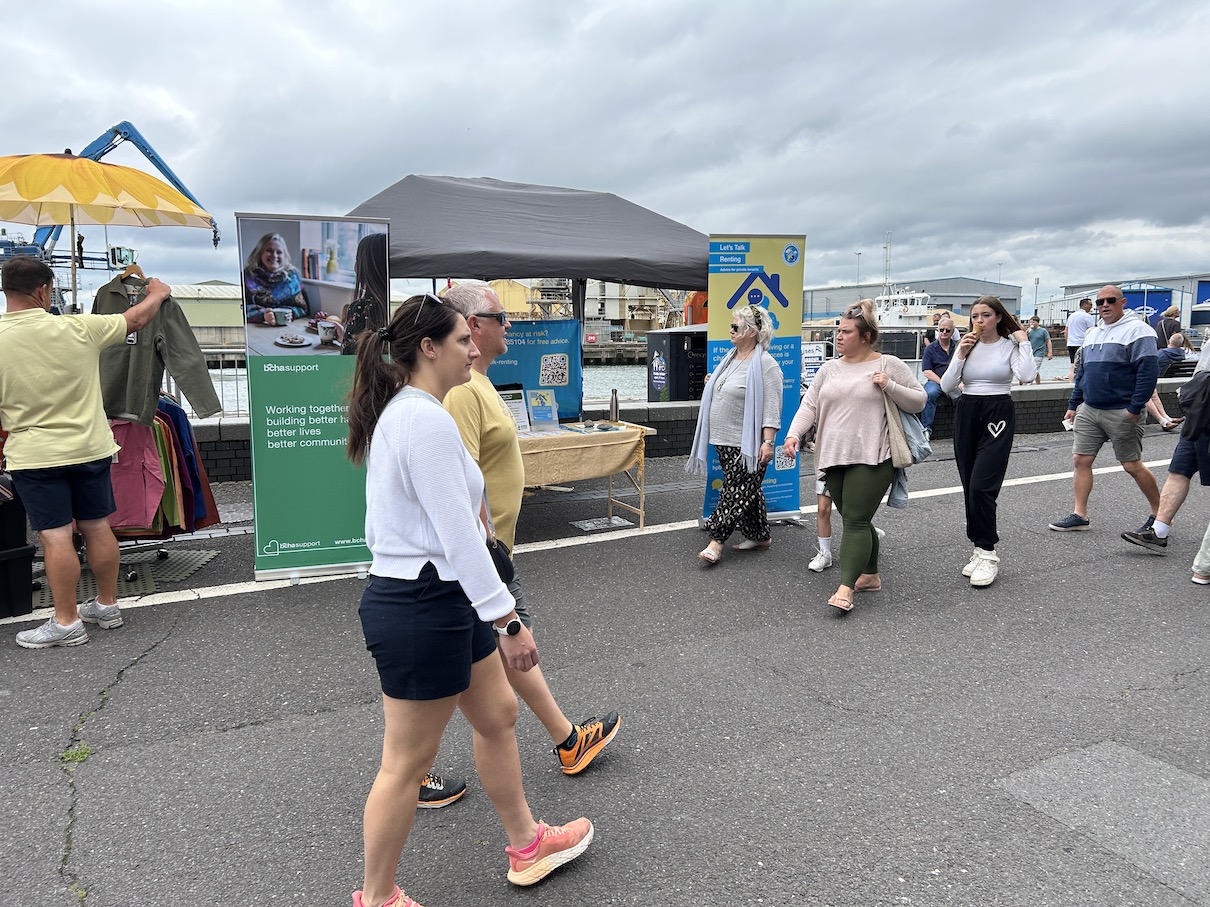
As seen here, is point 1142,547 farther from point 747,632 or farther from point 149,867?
point 149,867

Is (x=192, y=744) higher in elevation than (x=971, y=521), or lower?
lower

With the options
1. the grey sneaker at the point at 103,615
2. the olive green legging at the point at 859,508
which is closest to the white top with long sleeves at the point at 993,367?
the olive green legging at the point at 859,508

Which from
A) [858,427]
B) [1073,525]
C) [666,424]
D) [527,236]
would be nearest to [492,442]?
[858,427]

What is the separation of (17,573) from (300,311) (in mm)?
2250

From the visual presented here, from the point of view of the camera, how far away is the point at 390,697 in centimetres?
200

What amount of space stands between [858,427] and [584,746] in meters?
2.66

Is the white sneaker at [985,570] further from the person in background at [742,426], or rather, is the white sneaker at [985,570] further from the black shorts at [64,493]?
the black shorts at [64,493]

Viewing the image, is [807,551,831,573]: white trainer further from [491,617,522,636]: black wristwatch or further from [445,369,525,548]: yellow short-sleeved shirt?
[491,617,522,636]: black wristwatch

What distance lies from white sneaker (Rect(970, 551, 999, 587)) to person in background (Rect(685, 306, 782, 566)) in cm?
146

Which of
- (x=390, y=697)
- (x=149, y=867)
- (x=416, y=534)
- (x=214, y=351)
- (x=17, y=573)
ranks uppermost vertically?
(x=214, y=351)

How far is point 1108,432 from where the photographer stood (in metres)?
6.27

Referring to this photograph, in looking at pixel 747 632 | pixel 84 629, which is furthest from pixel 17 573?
pixel 747 632

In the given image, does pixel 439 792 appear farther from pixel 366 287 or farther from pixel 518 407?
pixel 518 407

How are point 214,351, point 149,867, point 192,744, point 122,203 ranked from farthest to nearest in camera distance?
1. point 214,351
2. point 122,203
3. point 192,744
4. point 149,867
